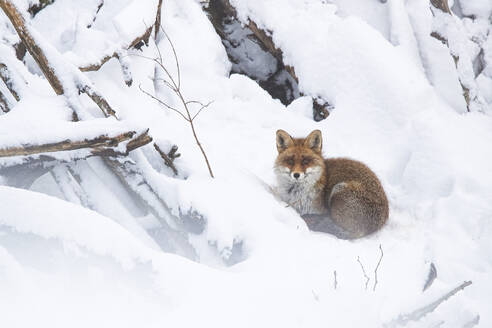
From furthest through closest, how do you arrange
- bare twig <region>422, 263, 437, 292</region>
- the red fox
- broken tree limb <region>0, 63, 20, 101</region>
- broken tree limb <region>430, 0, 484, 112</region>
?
broken tree limb <region>430, 0, 484, 112</region>, the red fox, broken tree limb <region>0, 63, 20, 101</region>, bare twig <region>422, 263, 437, 292</region>

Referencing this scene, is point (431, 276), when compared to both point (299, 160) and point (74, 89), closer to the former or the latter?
point (299, 160)

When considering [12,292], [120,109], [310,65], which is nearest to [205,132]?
[120,109]

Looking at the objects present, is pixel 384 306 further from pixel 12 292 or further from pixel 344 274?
pixel 12 292

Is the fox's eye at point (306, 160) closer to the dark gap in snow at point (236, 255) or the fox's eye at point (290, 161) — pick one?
the fox's eye at point (290, 161)

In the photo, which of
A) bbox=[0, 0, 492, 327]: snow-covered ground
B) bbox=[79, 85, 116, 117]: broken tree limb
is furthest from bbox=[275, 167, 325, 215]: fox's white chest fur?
bbox=[79, 85, 116, 117]: broken tree limb

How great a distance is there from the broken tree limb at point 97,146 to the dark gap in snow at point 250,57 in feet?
14.5

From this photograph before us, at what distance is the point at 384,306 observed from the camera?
10.9ft

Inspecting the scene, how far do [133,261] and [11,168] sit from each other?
1551 millimetres

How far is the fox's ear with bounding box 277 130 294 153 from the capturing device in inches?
217

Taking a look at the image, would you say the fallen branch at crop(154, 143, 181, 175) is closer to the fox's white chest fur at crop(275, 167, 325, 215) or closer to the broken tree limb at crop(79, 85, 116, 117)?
the broken tree limb at crop(79, 85, 116, 117)

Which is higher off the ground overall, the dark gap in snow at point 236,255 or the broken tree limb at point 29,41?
the broken tree limb at point 29,41

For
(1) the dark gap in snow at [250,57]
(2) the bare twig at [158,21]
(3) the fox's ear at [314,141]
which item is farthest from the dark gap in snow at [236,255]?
(1) the dark gap in snow at [250,57]

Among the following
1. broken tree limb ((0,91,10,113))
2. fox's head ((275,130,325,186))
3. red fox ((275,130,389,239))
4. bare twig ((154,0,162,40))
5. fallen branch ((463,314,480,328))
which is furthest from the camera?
bare twig ((154,0,162,40))

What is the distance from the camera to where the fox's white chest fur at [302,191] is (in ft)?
17.9
